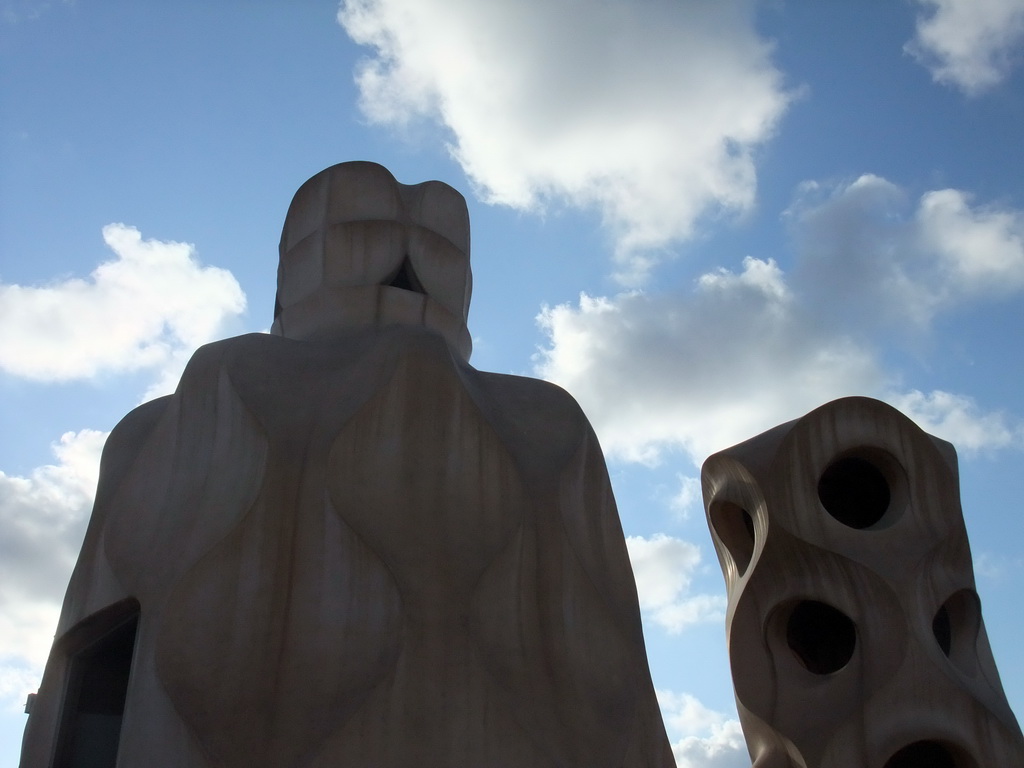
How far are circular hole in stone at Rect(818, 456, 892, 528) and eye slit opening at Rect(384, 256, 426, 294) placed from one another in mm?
6054

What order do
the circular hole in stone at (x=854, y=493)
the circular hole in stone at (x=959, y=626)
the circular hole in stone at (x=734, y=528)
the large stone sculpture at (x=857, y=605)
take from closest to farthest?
1. the large stone sculpture at (x=857, y=605)
2. the circular hole in stone at (x=959, y=626)
3. the circular hole in stone at (x=854, y=493)
4. the circular hole in stone at (x=734, y=528)

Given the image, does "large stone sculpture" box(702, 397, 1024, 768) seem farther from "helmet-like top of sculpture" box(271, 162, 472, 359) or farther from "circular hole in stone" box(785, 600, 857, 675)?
"helmet-like top of sculpture" box(271, 162, 472, 359)

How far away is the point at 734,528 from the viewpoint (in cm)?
1422

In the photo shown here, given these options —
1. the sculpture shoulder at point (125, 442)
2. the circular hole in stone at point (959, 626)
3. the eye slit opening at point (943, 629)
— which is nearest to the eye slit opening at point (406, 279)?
the sculpture shoulder at point (125, 442)

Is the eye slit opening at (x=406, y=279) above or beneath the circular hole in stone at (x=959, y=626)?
above

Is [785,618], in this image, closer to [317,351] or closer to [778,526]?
[778,526]

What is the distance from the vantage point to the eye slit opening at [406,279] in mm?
10812

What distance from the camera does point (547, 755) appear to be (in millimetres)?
7613

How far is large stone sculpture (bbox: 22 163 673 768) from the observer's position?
7.33 metres

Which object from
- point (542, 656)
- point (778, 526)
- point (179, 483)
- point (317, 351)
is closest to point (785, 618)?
point (778, 526)

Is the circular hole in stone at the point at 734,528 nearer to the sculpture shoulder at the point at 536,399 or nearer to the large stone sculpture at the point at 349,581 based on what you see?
the sculpture shoulder at the point at 536,399

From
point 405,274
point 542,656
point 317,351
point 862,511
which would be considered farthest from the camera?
point 862,511

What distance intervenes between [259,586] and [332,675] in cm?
85

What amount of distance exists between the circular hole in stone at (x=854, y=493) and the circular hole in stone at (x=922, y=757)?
9.14 ft
